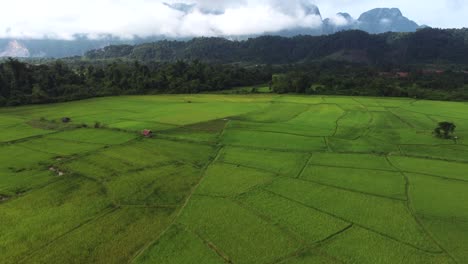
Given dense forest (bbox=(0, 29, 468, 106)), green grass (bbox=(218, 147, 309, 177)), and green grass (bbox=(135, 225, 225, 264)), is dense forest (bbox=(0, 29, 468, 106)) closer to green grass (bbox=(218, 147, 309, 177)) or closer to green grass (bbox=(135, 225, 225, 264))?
green grass (bbox=(218, 147, 309, 177))

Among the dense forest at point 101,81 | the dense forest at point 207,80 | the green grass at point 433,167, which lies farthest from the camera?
the dense forest at point 207,80

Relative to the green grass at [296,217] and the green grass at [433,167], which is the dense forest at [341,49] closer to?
the green grass at [433,167]

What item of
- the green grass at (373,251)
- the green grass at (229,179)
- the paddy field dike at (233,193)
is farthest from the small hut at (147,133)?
the green grass at (373,251)

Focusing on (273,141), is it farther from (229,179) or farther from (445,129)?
(445,129)

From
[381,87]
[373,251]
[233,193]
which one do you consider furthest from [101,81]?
[373,251]

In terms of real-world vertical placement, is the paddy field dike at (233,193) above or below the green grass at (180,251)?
above

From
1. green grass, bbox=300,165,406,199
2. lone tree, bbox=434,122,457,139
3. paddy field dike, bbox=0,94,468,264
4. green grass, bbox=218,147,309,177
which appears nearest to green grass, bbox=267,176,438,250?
Answer: paddy field dike, bbox=0,94,468,264
